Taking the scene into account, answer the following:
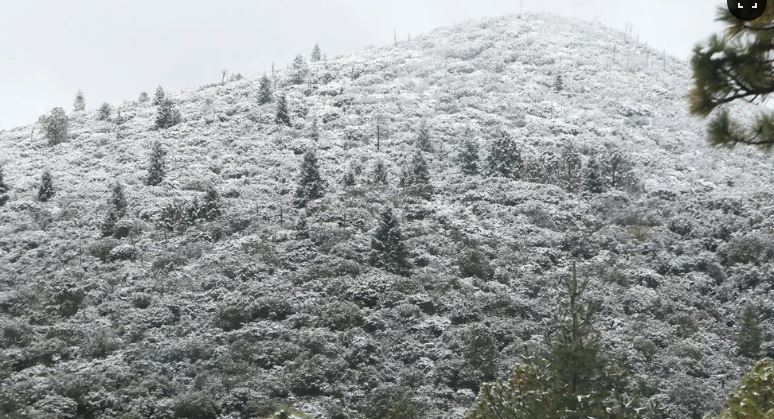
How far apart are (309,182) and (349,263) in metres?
9.43

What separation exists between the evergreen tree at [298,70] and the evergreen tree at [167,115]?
44.8 feet

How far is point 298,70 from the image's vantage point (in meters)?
66.6

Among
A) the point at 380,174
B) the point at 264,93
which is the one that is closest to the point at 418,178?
the point at 380,174

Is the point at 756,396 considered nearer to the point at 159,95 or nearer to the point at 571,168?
the point at 571,168

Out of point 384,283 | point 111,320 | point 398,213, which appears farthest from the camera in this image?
point 398,213

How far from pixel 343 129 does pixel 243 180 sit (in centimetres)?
1177

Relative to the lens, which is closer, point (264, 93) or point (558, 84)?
point (264, 93)

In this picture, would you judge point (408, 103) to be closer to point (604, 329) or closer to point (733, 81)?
point (604, 329)

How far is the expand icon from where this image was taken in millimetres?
2881

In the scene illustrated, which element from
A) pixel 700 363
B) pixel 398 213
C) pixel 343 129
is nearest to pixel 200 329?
pixel 398 213

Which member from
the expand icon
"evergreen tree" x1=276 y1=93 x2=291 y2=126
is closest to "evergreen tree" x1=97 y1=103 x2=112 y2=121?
"evergreen tree" x1=276 y1=93 x2=291 y2=126

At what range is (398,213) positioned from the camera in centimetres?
3559

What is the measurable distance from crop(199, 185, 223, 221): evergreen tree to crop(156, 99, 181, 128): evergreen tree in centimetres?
1904

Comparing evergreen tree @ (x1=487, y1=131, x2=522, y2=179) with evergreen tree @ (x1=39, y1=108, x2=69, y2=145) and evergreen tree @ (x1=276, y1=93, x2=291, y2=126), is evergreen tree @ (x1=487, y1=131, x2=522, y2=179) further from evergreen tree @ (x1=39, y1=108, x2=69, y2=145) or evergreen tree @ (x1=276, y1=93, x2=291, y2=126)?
evergreen tree @ (x1=39, y1=108, x2=69, y2=145)
